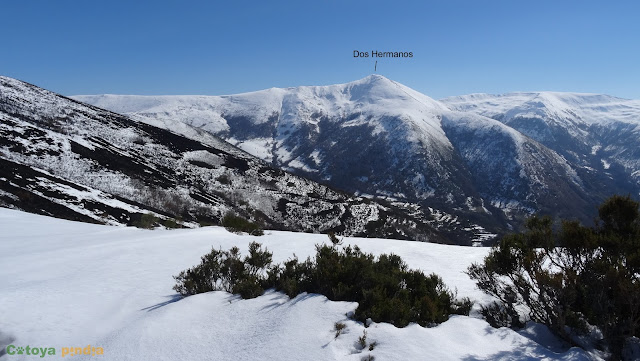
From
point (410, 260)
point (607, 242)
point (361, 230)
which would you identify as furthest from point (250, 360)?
point (361, 230)

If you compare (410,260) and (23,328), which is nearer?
(23,328)

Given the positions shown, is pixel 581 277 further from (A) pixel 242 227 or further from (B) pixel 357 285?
(A) pixel 242 227

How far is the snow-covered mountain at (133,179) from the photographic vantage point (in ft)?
176

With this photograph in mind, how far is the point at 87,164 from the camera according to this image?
7781 cm

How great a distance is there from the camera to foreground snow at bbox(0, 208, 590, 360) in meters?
5.55

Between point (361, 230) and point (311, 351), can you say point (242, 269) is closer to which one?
point (311, 351)

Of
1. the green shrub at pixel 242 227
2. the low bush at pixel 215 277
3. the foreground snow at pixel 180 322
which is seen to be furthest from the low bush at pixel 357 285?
the green shrub at pixel 242 227

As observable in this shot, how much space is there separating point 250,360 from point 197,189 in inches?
3573
